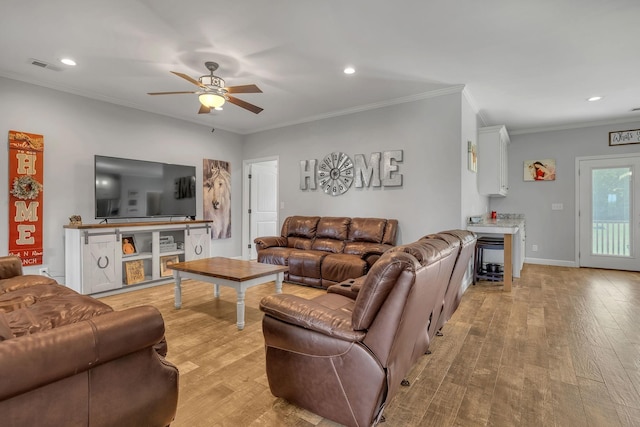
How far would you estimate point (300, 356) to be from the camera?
167cm

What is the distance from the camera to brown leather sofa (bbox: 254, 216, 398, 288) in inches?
162

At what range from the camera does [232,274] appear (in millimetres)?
3041

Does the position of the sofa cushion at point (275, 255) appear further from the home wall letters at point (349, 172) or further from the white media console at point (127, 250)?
the home wall letters at point (349, 172)

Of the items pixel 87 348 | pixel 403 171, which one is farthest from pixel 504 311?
pixel 87 348

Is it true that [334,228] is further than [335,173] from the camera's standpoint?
No

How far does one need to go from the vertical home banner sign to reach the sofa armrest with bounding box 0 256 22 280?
1.33 meters

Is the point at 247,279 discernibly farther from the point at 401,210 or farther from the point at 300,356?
the point at 401,210

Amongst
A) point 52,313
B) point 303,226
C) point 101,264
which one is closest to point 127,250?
point 101,264

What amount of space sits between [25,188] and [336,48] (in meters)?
3.88

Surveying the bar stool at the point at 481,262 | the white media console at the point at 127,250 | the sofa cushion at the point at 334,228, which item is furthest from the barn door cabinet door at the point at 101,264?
the bar stool at the point at 481,262

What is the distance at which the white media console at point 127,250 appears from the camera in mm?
3889

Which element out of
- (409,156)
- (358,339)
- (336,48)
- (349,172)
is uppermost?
(336,48)

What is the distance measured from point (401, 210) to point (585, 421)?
312cm

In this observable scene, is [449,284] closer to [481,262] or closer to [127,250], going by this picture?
[481,262]
